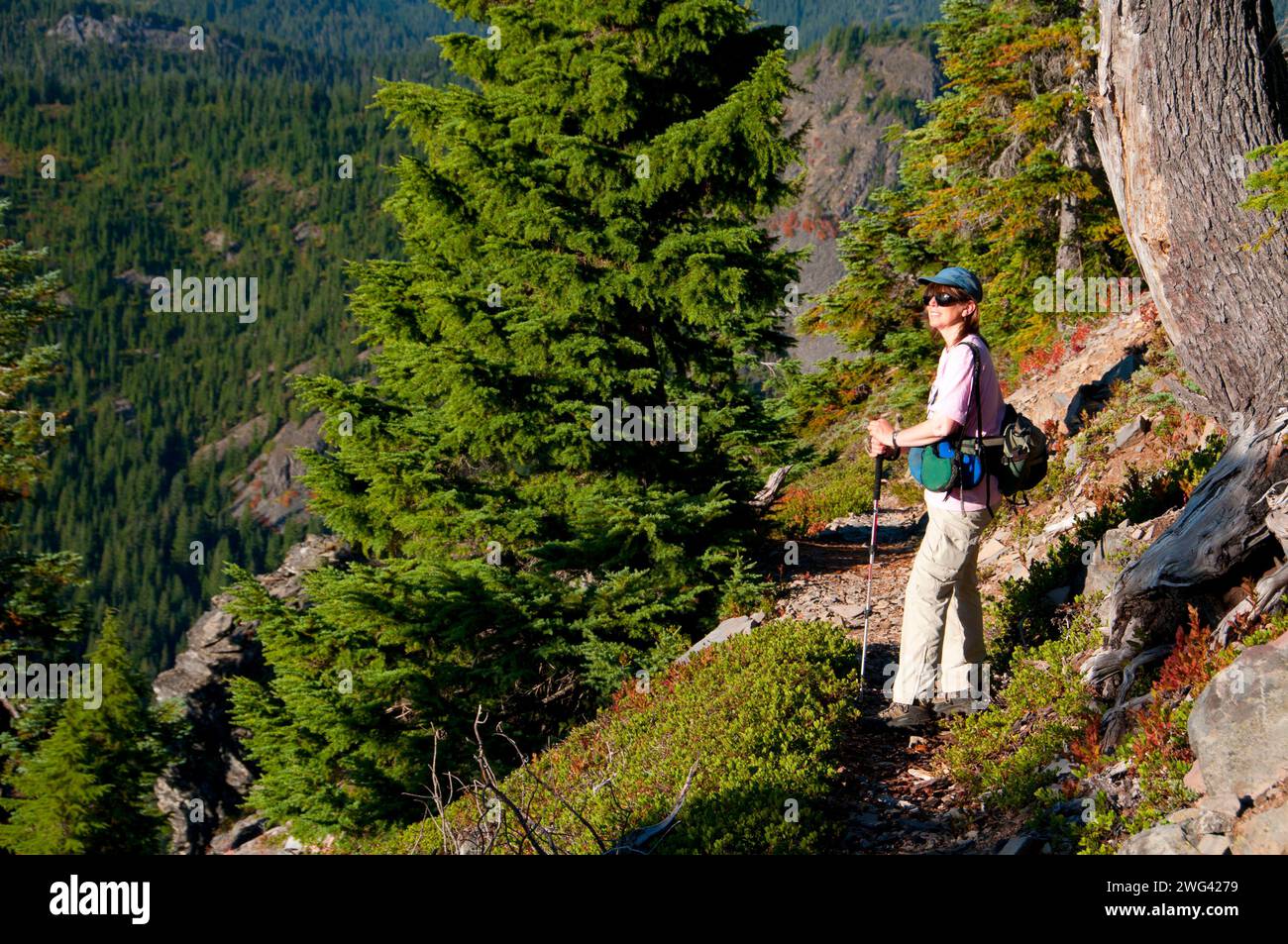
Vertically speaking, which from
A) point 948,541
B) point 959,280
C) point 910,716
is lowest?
point 910,716

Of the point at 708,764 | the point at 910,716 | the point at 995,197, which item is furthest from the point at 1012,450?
the point at 995,197

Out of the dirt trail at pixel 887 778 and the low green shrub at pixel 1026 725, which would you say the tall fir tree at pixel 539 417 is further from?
the low green shrub at pixel 1026 725

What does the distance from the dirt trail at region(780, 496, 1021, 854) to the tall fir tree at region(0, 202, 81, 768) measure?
1513 cm

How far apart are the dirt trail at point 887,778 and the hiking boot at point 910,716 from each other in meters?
0.16

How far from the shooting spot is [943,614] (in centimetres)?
588

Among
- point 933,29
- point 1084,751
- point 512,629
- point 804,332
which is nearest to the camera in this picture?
point 1084,751

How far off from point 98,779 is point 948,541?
2073 centimetres

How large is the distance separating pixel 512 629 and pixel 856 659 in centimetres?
393

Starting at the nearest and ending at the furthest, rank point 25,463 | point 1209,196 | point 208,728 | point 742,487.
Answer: point 1209,196
point 742,487
point 25,463
point 208,728

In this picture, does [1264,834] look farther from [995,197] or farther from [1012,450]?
[995,197]

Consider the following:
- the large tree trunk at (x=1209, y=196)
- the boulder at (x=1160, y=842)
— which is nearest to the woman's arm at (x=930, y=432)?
the large tree trunk at (x=1209, y=196)
